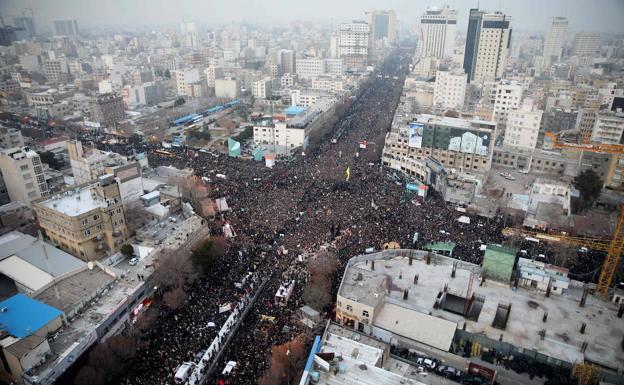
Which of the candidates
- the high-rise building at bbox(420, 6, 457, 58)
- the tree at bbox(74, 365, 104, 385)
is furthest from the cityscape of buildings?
the high-rise building at bbox(420, 6, 457, 58)

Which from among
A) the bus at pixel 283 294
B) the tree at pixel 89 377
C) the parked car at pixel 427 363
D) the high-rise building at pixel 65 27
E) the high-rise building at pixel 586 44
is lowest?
the parked car at pixel 427 363

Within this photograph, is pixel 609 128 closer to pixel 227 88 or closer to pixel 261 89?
pixel 261 89

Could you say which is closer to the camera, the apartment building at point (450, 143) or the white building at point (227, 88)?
the apartment building at point (450, 143)

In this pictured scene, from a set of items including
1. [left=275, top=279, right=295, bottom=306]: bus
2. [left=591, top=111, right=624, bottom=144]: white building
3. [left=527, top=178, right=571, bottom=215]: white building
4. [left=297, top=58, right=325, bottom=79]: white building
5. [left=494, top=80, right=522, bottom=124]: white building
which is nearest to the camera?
[left=275, top=279, right=295, bottom=306]: bus

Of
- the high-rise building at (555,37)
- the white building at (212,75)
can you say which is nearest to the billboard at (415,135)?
the white building at (212,75)

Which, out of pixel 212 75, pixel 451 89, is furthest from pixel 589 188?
pixel 212 75

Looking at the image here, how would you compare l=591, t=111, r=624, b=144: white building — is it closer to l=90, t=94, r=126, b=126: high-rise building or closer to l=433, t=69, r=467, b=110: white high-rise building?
l=433, t=69, r=467, b=110: white high-rise building

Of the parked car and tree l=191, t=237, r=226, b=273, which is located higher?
tree l=191, t=237, r=226, b=273

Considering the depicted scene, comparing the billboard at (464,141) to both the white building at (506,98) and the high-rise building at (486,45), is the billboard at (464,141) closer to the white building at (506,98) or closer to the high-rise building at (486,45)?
the white building at (506,98)
